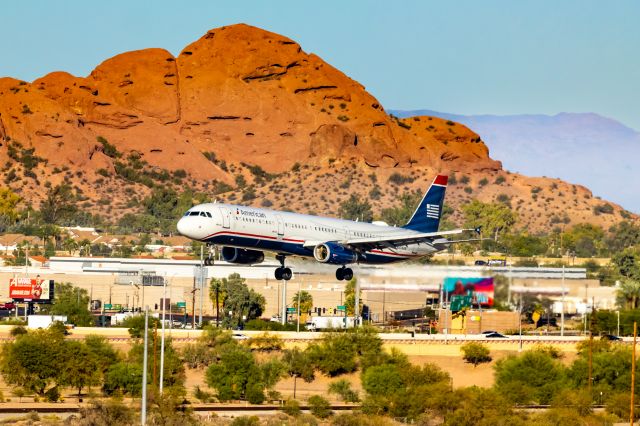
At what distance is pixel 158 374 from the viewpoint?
104750 mm

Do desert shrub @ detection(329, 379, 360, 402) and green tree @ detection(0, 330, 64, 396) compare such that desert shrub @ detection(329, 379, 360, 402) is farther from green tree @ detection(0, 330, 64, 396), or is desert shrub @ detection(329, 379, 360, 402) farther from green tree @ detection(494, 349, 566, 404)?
green tree @ detection(0, 330, 64, 396)

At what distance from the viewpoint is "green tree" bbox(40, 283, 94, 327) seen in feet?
456

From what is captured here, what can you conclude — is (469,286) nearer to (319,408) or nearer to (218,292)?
(319,408)

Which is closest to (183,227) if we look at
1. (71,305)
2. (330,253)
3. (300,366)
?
(330,253)

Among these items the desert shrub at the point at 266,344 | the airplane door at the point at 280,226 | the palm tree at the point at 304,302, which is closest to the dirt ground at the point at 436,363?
the desert shrub at the point at 266,344

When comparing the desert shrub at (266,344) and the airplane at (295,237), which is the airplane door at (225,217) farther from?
the desert shrub at (266,344)

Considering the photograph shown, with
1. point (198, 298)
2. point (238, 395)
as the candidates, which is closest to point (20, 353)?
point (238, 395)

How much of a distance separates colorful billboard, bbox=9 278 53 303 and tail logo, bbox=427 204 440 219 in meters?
57.5

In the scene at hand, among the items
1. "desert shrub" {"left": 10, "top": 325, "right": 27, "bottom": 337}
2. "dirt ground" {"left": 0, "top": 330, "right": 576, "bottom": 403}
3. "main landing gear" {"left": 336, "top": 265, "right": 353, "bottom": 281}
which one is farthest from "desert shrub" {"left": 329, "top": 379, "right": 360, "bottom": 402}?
"desert shrub" {"left": 10, "top": 325, "right": 27, "bottom": 337}

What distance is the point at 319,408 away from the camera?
92.9 m

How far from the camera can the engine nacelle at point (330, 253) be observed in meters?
90.4

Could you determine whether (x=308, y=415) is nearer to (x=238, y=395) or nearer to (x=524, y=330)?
(x=238, y=395)

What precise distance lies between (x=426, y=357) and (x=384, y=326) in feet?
78.8

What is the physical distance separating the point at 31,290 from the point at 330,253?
67682 millimetres
